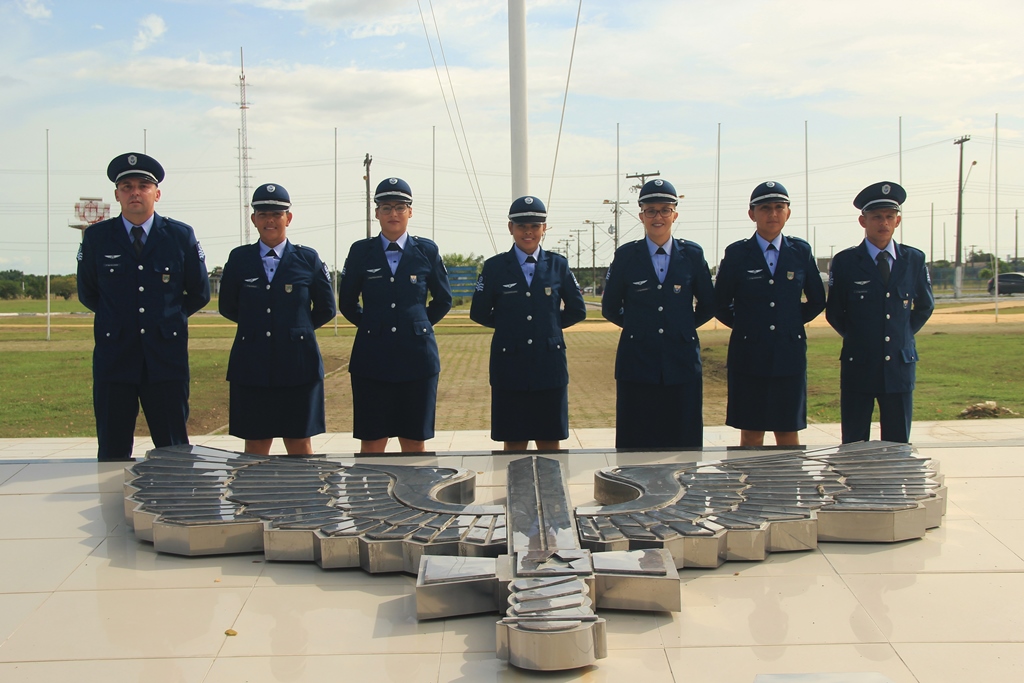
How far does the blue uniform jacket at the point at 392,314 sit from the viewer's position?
4277 mm

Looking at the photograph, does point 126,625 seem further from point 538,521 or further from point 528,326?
point 528,326

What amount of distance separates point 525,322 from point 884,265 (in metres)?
1.78

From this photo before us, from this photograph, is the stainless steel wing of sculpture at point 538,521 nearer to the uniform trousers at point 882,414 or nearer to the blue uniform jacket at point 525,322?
the uniform trousers at point 882,414

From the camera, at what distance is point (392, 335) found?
14.0 ft

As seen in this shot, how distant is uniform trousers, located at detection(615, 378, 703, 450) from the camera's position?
4.34m

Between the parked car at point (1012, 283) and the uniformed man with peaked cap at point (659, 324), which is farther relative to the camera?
the parked car at point (1012, 283)

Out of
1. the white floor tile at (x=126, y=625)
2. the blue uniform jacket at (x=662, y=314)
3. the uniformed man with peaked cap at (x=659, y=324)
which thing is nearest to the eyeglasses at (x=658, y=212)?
the uniformed man with peaked cap at (x=659, y=324)

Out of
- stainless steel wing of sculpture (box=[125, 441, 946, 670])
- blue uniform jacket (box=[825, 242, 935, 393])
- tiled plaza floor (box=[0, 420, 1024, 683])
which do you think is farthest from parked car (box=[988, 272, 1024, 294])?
tiled plaza floor (box=[0, 420, 1024, 683])

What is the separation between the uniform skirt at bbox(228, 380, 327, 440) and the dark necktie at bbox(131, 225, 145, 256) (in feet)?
2.54

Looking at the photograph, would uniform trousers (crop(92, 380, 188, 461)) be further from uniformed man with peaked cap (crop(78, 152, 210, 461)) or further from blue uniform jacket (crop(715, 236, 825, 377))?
blue uniform jacket (crop(715, 236, 825, 377))

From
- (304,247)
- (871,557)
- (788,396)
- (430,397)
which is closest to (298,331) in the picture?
(304,247)

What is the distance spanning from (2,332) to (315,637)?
26.1 meters

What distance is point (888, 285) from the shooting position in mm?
4223

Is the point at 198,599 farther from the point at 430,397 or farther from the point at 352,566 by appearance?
Result: the point at 430,397
